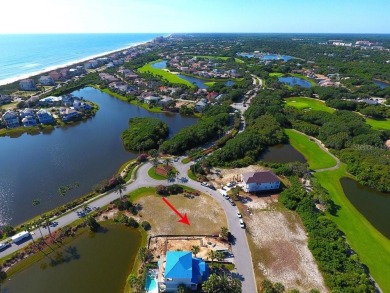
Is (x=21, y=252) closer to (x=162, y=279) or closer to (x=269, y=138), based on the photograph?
(x=162, y=279)

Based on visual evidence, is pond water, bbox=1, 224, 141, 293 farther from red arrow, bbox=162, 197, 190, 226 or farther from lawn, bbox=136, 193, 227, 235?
red arrow, bbox=162, 197, 190, 226

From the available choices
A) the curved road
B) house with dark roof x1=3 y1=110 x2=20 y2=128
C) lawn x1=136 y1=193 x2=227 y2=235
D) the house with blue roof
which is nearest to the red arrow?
lawn x1=136 y1=193 x2=227 y2=235

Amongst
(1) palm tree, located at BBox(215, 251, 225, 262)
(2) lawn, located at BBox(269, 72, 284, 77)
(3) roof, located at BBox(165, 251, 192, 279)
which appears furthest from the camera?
(2) lawn, located at BBox(269, 72, 284, 77)

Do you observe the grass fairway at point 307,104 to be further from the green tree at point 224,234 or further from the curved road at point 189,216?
the green tree at point 224,234

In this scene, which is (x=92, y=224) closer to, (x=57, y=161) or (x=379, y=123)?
(x=57, y=161)

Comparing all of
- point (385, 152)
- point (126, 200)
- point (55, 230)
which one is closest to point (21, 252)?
point (55, 230)

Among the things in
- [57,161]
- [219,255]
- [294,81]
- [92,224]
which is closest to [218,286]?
[219,255]
